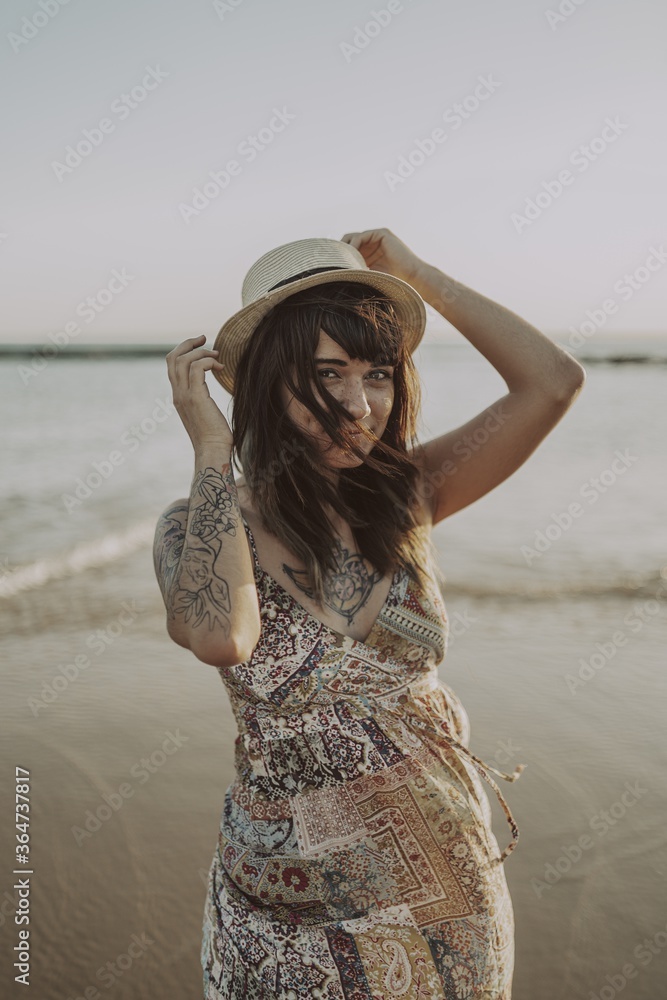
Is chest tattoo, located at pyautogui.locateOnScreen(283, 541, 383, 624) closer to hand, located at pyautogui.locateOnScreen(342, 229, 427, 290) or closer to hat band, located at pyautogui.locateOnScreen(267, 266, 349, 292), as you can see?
hat band, located at pyautogui.locateOnScreen(267, 266, 349, 292)

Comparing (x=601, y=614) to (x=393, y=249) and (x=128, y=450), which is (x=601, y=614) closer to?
(x=393, y=249)

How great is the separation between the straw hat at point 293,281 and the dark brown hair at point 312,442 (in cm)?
4

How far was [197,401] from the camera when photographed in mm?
1976

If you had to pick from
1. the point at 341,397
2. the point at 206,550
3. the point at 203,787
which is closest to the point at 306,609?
the point at 206,550

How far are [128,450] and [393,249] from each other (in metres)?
13.9

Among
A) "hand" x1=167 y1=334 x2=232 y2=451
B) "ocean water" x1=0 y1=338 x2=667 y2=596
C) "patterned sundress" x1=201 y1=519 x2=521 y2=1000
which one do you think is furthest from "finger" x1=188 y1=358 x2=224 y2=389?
"ocean water" x1=0 y1=338 x2=667 y2=596

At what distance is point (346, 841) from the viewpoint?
72.8 inches

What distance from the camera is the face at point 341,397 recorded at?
2008 mm

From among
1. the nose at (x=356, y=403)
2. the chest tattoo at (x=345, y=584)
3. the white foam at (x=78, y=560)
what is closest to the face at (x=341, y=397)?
the nose at (x=356, y=403)

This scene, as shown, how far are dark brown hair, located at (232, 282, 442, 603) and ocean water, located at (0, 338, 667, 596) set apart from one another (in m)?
0.39

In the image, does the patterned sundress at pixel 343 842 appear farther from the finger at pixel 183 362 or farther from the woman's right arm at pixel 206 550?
the finger at pixel 183 362

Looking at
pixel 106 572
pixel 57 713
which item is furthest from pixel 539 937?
pixel 106 572

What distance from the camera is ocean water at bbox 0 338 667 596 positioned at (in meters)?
7.91

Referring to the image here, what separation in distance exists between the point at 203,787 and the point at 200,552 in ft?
9.61
